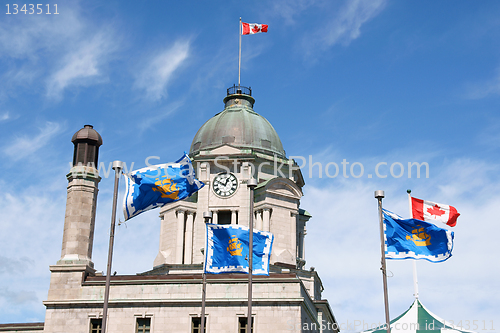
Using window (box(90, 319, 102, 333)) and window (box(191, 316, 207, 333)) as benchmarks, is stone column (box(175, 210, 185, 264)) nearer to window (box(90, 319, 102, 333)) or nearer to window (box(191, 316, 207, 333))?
window (box(90, 319, 102, 333))

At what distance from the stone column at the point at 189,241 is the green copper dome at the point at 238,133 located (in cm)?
668

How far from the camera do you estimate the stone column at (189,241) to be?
55.3 metres

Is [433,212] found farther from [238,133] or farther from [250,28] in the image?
[250,28]

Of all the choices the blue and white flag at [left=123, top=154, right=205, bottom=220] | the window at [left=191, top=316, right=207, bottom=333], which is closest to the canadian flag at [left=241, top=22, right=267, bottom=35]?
the window at [left=191, top=316, right=207, bottom=333]

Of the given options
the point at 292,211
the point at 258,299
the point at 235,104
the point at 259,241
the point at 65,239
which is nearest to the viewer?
the point at 259,241

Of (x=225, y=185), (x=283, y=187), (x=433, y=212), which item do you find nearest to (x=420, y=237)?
(x=433, y=212)

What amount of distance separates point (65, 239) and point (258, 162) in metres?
22.3

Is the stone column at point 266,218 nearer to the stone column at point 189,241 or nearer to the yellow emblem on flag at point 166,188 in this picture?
the stone column at point 189,241

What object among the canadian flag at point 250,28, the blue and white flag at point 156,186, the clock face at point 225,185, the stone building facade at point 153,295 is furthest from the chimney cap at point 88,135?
the canadian flag at point 250,28

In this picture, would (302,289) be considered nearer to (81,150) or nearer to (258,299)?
(258,299)

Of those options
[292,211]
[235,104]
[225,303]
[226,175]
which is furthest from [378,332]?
[235,104]

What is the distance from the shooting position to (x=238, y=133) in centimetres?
6094

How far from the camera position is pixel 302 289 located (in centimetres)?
3888

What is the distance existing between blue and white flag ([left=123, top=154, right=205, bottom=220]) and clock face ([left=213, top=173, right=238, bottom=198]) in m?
25.4
